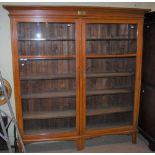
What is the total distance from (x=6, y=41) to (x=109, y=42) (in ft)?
4.78

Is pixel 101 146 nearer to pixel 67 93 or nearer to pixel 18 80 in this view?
pixel 67 93

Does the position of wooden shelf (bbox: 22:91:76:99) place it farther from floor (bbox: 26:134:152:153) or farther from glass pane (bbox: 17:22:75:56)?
floor (bbox: 26:134:152:153)

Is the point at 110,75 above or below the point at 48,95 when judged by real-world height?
above

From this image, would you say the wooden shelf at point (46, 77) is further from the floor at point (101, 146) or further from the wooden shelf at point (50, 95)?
the floor at point (101, 146)

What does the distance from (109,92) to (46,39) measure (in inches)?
45.6

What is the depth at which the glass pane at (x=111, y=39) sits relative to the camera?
2.66 meters

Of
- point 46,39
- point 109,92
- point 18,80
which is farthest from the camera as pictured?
point 109,92

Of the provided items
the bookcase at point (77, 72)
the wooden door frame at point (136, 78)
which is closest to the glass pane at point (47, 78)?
the bookcase at point (77, 72)

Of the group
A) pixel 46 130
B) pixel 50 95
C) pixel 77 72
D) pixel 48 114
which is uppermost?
pixel 77 72

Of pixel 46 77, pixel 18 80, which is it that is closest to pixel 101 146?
pixel 46 77

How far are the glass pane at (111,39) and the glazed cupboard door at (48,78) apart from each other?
280mm

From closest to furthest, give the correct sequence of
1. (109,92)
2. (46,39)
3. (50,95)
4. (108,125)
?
(46,39) < (50,95) < (109,92) < (108,125)

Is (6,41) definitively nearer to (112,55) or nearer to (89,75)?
(89,75)

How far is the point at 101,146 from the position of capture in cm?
276
